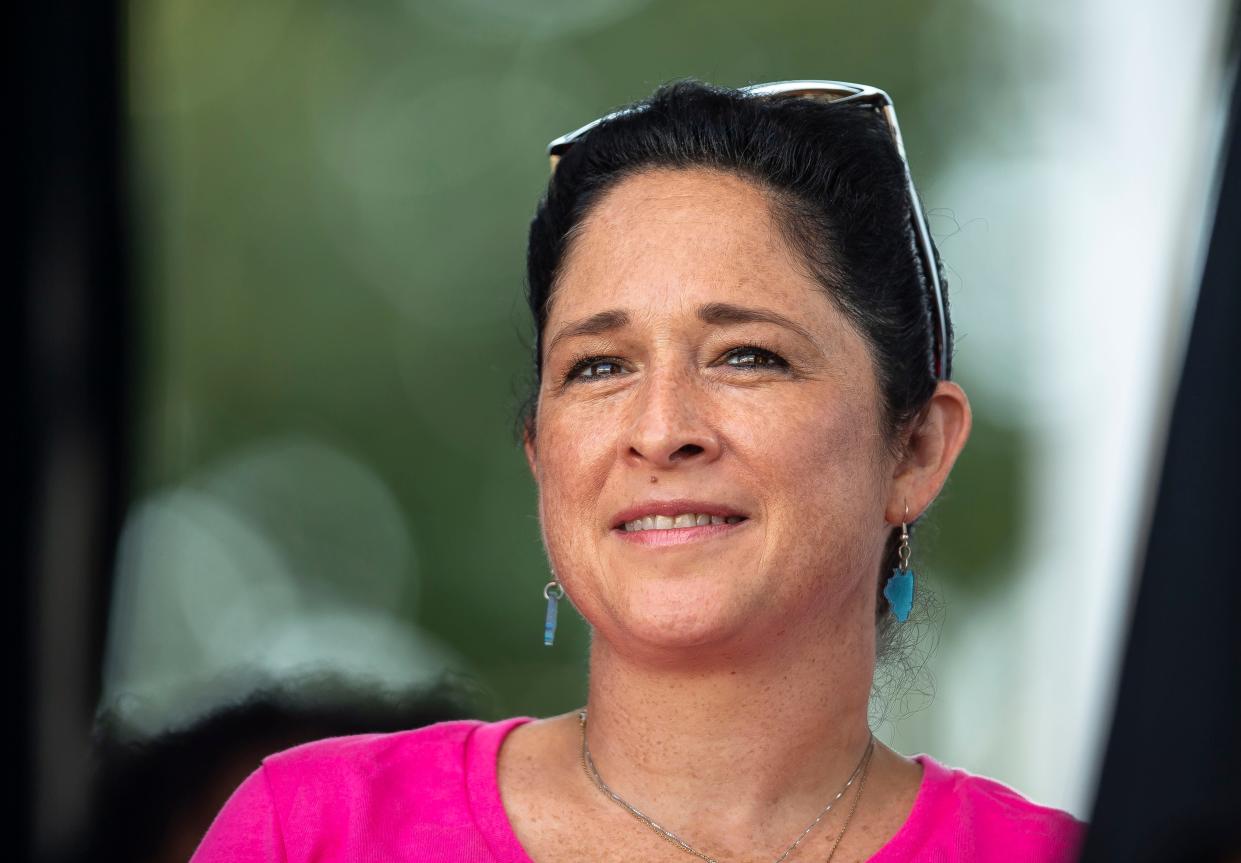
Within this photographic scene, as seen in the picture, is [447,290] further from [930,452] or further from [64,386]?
[64,386]

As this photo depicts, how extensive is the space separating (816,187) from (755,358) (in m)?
A: 0.34

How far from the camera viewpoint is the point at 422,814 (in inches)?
80.8

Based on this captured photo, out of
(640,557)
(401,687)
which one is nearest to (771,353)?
(640,557)

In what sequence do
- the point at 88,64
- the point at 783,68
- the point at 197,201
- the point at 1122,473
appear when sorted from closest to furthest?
the point at 88,64 < the point at 1122,473 < the point at 783,68 < the point at 197,201

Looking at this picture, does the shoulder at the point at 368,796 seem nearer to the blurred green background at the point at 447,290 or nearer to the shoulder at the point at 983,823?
the shoulder at the point at 983,823

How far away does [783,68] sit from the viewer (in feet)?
17.2

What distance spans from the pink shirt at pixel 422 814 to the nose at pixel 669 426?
1.89 feet

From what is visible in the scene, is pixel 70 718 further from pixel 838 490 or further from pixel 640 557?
pixel 838 490

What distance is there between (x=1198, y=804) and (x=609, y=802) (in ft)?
4.50

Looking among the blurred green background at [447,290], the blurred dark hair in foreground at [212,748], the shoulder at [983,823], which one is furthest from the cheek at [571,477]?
the blurred green background at [447,290]

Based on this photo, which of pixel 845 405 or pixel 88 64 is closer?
pixel 88 64

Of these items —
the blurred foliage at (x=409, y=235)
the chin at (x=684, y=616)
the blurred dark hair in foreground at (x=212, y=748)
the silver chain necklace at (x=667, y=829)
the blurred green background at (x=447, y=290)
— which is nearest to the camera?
the chin at (x=684, y=616)

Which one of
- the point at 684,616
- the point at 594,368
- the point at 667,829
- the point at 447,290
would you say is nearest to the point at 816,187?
the point at 594,368

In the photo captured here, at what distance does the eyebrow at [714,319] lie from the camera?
202 centimetres
